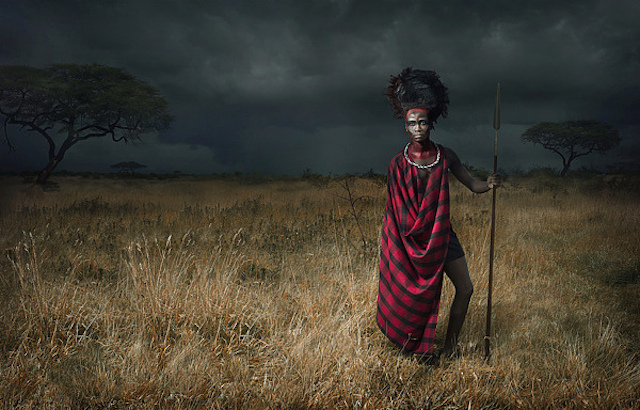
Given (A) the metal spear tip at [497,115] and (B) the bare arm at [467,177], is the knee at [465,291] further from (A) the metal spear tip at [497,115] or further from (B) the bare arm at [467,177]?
(A) the metal spear tip at [497,115]

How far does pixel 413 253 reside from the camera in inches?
105

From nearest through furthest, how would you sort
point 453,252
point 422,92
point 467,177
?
point 422,92
point 453,252
point 467,177

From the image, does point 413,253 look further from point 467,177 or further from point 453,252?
point 467,177

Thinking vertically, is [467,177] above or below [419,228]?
above

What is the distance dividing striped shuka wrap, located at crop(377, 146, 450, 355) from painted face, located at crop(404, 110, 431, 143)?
19 centimetres

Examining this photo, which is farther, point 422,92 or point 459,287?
point 459,287

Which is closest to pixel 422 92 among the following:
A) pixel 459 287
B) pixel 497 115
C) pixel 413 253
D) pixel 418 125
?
pixel 418 125

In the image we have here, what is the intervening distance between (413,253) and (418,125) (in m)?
0.85

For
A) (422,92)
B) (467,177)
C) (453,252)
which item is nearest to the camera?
(422,92)

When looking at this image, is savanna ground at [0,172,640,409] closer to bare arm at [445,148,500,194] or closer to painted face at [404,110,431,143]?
bare arm at [445,148,500,194]

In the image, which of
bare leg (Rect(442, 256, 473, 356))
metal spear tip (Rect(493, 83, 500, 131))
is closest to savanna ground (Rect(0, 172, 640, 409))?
bare leg (Rect(442, 256, 473, 356))

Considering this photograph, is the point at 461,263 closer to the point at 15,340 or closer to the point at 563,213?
the point at 15,340

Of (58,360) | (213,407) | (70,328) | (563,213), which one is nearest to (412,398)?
(213,407)

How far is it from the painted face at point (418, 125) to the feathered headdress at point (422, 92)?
6 centimetres
